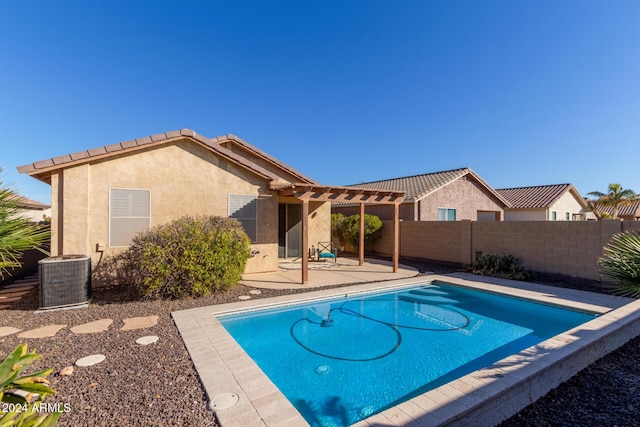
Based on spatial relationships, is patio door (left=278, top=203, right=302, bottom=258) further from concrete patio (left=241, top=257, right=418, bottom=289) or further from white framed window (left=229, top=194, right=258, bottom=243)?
white framed window (left=229, top=194, right=258, bottom=243)

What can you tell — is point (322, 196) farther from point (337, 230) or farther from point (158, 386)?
point (337, 230)

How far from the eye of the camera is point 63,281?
728 cm

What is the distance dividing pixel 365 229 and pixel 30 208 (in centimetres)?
1542

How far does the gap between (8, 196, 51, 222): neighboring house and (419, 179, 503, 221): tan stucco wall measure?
18.5 m

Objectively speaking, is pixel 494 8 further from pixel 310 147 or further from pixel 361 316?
pixel 310 147

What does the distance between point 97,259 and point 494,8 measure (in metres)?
17.3

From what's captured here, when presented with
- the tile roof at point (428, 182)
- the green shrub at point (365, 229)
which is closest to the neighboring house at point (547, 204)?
the tile roof at point (428, 182)

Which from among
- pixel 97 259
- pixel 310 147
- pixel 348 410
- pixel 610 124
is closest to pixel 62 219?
pixel 97 259

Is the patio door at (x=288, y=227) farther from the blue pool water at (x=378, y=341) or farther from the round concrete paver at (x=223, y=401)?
the round concrete paver at (x=223, y=401)

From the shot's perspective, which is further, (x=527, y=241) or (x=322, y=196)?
(x=527, y=241)

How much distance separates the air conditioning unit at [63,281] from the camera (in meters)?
7.11

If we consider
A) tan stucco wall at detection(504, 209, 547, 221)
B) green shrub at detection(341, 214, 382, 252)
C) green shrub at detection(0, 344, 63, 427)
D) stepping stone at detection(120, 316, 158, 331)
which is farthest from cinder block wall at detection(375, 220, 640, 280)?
green shrub at detection(0, 344, 63, 427)

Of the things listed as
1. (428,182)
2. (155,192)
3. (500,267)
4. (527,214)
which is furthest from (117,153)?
(527,214)

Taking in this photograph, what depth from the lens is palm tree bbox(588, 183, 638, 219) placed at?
106 feet
